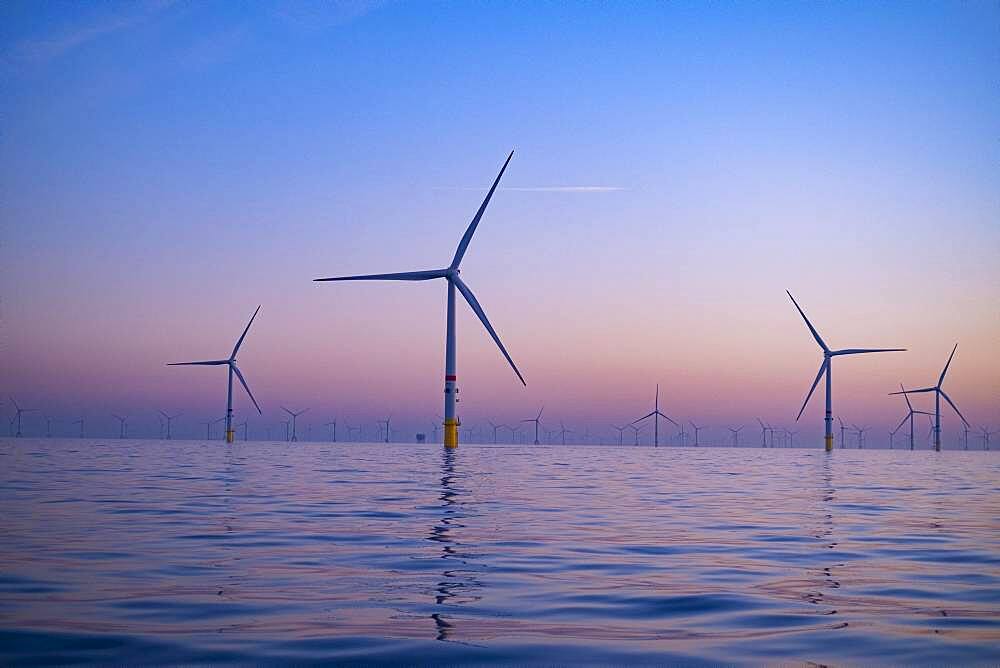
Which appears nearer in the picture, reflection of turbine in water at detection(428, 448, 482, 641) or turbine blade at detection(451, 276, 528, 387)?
reflection of turbine in water at detection(428, 448, 482, 641)

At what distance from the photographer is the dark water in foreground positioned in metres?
8.88

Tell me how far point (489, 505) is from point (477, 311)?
56.8 m

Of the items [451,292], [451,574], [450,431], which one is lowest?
[450,431]

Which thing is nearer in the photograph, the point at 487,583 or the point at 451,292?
the point at 487,583

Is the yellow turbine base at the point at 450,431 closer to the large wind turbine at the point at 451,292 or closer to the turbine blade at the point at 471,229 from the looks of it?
the large wind turbine at the point at 451,292

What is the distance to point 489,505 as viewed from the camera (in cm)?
2597

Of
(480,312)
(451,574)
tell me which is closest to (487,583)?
(451,574)

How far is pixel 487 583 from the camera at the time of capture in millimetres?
12477

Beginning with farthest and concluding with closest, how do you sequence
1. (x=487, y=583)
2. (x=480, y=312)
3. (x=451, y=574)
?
(x=480, y=312)
(x=451, y=574)
(x=487, y=583)

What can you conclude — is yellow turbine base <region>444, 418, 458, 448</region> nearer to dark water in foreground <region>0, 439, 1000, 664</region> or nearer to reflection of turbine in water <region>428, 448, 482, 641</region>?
dark water in foreground <region>0, 439, 1000, 664</region>

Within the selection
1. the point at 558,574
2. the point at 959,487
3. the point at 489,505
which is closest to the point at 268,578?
the point at 558,574

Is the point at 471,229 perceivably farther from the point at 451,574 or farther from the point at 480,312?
the point at 451,574

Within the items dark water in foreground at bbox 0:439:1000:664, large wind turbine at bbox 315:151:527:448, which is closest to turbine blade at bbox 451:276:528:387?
large wind turbine at bbox 315:151:527:448

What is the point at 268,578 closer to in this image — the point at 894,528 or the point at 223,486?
the point at 894,528
